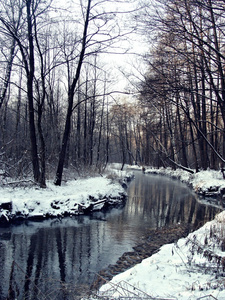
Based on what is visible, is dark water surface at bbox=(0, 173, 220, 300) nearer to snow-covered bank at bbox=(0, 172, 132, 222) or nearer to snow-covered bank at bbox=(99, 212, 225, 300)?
snow-covered bank at bbox=(0, 172, 132, 222)

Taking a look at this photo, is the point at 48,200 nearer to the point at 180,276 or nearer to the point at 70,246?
the point at 70,246

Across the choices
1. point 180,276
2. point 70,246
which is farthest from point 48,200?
point 180,276

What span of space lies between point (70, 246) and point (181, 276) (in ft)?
13.4

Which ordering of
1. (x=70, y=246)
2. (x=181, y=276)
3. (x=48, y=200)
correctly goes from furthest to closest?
(x=48, y=200)
(x=70, y=246)
(x=181, y=276)

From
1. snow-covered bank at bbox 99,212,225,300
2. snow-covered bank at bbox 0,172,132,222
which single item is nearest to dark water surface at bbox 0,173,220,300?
snow-covered bank at bbox 0,172,132,222

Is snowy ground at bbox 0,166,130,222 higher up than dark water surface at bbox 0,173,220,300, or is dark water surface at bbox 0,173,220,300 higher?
snowy ground at bbox 0,166,130,222

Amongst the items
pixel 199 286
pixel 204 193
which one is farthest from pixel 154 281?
pixel 204 193

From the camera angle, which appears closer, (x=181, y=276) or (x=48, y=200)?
(x=181, y=276)

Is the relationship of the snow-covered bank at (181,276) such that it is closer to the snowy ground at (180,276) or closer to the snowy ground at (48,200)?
the snowy ground at (180,276)

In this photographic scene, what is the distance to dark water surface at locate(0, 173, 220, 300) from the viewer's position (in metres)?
5.14

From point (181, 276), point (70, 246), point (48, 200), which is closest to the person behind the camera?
point (181, 276)

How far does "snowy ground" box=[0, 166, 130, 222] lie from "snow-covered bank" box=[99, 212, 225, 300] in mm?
6105

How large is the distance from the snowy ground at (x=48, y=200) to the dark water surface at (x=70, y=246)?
21.9 inches

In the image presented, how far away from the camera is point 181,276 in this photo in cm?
432
